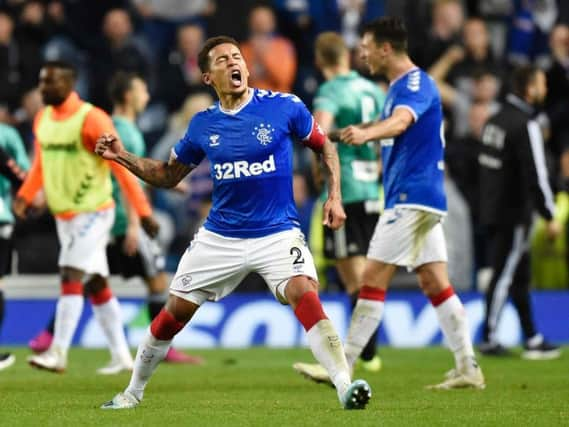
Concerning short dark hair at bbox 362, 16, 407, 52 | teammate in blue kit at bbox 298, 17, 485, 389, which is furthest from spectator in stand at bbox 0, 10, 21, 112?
teammate in blue kit at bbox 298, 17, 485, 389

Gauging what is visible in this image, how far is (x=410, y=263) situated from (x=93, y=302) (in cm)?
312

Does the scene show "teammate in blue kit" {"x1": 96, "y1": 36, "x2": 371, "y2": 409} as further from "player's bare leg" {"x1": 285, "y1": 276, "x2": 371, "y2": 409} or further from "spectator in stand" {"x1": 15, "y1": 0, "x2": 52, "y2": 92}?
"spectator in stand" {"x1": 15, "y1": 0, "x2": 52, "y2": 92}

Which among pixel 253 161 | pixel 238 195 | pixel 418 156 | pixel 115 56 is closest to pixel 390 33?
pixel 418 156

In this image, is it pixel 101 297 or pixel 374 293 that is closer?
pixel 374 293

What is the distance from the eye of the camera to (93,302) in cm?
1194

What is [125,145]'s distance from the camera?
501 inches

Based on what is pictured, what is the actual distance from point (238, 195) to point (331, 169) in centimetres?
57

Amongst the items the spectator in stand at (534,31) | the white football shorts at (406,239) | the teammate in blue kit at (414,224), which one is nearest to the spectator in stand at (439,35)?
the spectator in stand at (534,31)

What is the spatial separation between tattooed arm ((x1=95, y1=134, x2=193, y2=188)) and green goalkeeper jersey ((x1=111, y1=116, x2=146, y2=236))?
4.03 meters

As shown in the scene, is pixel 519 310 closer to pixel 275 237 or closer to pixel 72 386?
pixel 72 386

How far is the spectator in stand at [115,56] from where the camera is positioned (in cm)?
1833

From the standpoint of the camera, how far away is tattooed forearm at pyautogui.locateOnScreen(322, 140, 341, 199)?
836cm

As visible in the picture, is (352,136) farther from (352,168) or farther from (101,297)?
(101,297)

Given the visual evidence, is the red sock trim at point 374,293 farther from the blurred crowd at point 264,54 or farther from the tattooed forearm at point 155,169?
the blurred crowd at point 264,54
